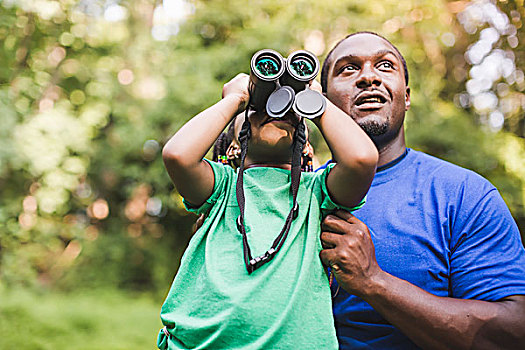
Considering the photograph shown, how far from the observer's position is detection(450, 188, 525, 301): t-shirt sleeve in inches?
73.9

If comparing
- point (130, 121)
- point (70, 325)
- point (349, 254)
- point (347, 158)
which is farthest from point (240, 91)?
point (130, 121)

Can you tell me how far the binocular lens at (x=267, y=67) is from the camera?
74.0 inches

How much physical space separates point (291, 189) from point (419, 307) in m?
0.60

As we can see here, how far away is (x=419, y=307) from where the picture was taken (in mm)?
1822

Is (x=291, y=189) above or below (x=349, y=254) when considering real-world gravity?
above

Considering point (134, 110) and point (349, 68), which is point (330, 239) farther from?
point (134, 110)

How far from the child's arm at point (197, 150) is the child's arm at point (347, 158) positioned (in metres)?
0.33

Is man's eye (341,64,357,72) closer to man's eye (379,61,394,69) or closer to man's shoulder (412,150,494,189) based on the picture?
man's eye (379,61,394,69)

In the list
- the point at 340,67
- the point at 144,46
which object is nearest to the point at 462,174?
the point at 340,67

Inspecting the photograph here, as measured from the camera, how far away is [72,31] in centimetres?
1295

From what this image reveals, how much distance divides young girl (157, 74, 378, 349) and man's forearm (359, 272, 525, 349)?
230 mm

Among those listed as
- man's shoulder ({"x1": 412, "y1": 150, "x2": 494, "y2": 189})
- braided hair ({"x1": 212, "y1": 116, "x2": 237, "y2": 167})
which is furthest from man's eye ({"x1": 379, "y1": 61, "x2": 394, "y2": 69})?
braided hair ({"x1": 212, "y1": 116, "x2": 237, "y2": 167})

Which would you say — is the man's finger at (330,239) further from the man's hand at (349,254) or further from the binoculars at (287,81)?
the binoculars at (287,81)

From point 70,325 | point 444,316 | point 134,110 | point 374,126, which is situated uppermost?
point 134,110
